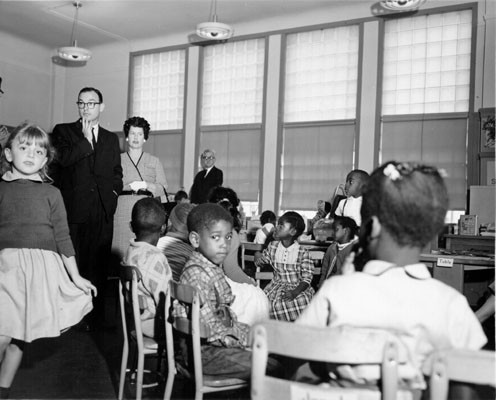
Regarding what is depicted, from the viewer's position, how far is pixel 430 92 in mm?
7949

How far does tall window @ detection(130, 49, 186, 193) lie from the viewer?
10203mm

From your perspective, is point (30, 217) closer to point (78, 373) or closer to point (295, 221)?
point (78, 373)

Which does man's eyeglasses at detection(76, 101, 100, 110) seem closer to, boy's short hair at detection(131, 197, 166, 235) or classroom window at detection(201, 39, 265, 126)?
boy's short hair at detection(131, 197, 166, 235)

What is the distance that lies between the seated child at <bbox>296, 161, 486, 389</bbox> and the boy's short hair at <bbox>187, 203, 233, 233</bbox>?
3.06ft

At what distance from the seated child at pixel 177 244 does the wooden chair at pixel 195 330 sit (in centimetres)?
83

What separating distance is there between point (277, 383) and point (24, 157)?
64.6 inches

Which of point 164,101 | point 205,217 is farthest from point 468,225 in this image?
point 164,101

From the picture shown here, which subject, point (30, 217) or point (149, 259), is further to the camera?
point (149, 259)

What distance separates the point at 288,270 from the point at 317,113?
546 centimetres

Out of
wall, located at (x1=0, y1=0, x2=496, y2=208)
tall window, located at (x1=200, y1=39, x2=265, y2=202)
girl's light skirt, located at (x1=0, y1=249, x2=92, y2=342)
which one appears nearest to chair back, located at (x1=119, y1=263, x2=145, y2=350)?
girl's light skirt, located at (x1=0, y1=249, x2=92, y2=342)


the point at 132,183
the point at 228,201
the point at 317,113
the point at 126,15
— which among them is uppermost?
the point at 126,15

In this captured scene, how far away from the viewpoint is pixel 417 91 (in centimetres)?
805

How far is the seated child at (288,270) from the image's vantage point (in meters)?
3.57

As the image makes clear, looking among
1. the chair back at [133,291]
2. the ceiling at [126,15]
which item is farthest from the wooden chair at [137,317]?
the ceiling at [126,15]
